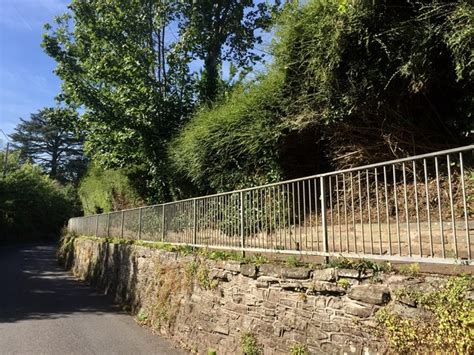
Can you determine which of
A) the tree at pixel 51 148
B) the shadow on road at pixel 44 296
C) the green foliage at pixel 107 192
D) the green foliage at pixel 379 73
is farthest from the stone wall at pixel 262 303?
the tree at pixel 51 148

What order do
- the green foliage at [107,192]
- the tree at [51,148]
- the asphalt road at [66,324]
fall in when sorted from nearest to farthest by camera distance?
1. the asphalt road at [66,324]
2. the green foliage at [107,192]
3. the tree at [51,148]

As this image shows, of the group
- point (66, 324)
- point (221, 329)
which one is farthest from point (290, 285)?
point (66, 324)

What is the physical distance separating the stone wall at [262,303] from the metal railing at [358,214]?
0.35 meters

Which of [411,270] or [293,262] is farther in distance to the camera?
[293,262]

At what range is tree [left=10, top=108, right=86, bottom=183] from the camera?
7244 centimetres

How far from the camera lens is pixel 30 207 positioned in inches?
1790

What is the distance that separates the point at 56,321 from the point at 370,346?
8.14 m

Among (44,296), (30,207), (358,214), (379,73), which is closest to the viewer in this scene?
(358,214)

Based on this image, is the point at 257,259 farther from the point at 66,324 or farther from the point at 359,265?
the point at 66,324

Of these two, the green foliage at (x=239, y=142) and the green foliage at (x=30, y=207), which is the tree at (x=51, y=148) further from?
the green foliage at (x=239, y=142)

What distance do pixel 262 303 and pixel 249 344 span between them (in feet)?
1.87

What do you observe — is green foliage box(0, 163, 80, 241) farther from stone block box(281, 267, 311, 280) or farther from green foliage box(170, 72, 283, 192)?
stone block box(281, 267, 311, 280)

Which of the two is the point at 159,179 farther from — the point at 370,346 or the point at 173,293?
the point at 370,346

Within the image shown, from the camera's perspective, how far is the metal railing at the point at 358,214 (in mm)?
4266
